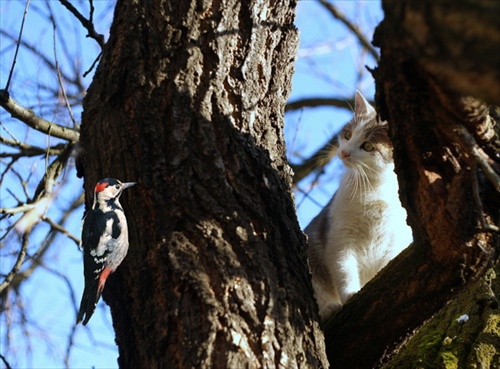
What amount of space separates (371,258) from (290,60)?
133 cm

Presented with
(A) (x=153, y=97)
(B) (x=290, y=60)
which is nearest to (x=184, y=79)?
(A) (x=153, y=97)

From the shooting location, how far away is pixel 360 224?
3352 mm

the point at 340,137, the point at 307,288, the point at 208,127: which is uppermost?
the point at 340,137

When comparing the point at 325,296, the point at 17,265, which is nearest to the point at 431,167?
the point at 325,296

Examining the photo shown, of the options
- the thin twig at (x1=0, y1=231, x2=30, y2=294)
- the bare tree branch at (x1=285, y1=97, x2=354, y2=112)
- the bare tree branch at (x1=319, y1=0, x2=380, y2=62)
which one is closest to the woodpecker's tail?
the thin twig at (x1=0, y1=231, x2=30, y2=294)

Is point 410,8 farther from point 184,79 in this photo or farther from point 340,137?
point 340,137

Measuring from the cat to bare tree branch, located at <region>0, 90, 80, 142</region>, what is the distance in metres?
1.35

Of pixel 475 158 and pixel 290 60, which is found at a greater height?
pixel 290 60

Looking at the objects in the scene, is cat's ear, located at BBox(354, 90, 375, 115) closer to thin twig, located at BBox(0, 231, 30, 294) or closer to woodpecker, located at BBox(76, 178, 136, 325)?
thin twig, located at BBox(0, 231, 30, 294)

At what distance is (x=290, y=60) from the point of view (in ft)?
7.90

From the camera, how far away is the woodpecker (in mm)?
1640

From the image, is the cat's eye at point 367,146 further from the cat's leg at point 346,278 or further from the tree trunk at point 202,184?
the tree trunk at point 202,184

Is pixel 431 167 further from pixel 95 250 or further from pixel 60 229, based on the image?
pixel 60 229

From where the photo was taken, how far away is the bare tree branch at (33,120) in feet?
9.51
